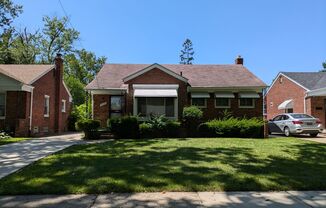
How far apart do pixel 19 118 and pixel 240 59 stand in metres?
19.6

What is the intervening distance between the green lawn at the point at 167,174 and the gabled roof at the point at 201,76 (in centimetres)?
1307

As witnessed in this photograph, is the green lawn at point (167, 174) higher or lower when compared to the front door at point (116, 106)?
lower

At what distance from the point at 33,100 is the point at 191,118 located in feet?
39.2

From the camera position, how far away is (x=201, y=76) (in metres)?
25.1

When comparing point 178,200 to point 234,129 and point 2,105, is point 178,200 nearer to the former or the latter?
point 234,129

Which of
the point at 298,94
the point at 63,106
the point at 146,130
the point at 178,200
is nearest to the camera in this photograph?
the point at 178,200

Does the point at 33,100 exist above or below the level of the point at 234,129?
above

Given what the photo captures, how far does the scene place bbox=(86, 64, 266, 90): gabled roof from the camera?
2317 centimetres

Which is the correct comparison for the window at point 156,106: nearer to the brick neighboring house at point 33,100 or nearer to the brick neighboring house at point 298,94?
the brick neighboring house at point 33,100

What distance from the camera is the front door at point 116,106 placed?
22922 millimetres

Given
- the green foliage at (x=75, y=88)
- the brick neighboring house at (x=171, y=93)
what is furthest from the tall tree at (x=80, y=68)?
the brick neighboring house at (x=171, y=93)

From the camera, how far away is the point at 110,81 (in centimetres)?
2384

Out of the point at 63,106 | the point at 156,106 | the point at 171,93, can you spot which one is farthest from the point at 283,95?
the point at 63,106

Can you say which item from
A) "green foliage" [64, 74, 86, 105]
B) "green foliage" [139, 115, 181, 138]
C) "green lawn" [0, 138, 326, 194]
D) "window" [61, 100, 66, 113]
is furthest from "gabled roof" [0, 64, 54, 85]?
"green foliage" [64, 74, 86, 105]
